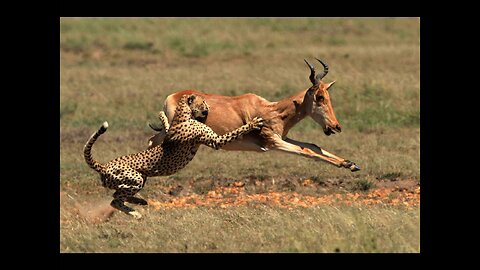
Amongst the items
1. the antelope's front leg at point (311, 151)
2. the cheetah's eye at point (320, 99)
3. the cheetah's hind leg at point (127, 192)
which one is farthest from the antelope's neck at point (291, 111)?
the cheetah's hind leg at point (127, 192)

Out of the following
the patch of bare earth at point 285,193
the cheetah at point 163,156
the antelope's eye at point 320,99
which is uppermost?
the antelope's eye at point 320,99

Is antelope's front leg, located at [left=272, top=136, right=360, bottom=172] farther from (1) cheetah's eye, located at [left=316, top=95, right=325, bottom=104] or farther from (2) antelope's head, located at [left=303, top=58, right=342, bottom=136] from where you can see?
(1) cheetah's eye, located at [left=316, top=95, right=325, bottom=104]

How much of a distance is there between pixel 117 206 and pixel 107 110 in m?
8.27

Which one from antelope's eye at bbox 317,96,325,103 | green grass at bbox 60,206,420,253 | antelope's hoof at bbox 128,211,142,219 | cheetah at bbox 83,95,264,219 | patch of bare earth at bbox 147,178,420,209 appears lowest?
green grass at bbox 60,206,420,253

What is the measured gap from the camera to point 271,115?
473 inches

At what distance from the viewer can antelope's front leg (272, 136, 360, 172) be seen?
36.7 ft

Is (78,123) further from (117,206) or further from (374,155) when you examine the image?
(117,206)

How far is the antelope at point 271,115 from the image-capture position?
1160cm

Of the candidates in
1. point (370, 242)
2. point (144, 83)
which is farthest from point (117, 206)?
point (144, 83)

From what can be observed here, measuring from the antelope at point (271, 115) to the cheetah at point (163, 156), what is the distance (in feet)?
2.00

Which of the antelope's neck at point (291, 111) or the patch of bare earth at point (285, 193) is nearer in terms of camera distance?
the antelope's neck at point (291, 111)

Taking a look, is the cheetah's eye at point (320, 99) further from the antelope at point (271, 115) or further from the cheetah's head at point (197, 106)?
the cheetah's head at point (197, 106)

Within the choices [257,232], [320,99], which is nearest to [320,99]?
[320,99]

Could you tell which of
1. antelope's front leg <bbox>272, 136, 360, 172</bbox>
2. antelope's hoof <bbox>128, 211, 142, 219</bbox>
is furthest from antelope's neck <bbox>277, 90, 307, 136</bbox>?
antelope's hoof <bbox>128, 211, 142, 219</bbox>
